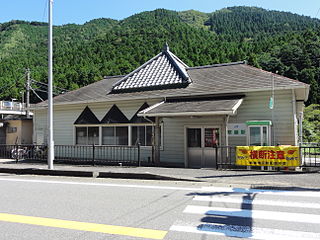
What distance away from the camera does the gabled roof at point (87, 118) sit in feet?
56.3

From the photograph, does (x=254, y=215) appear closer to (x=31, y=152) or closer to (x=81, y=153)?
(x=81, y=153)

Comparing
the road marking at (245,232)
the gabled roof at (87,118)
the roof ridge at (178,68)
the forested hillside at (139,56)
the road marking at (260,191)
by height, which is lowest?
the road marking at (245,232)

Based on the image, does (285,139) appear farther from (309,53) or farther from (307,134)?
(309,53)

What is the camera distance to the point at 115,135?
16.6 metres

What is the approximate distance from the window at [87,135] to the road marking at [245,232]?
12.9 m

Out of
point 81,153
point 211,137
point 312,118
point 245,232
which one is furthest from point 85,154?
point 312,118

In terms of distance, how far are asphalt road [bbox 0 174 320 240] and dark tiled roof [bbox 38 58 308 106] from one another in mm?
6153

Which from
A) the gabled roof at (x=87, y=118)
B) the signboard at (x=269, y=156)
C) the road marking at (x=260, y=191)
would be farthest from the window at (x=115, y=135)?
the road marking at (x=260, y=191)

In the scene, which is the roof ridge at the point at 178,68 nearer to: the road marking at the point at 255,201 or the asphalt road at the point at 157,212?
the asphalt road at the point at 157,212

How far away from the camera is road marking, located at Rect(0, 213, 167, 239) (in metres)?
4.75

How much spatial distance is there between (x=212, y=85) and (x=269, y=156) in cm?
527

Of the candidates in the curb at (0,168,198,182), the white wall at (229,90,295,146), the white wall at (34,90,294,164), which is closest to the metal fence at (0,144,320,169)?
the white wall at (34,90,294,164)

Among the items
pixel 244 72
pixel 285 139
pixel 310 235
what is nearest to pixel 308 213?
pixel 310 235

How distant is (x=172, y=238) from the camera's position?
454 cm
